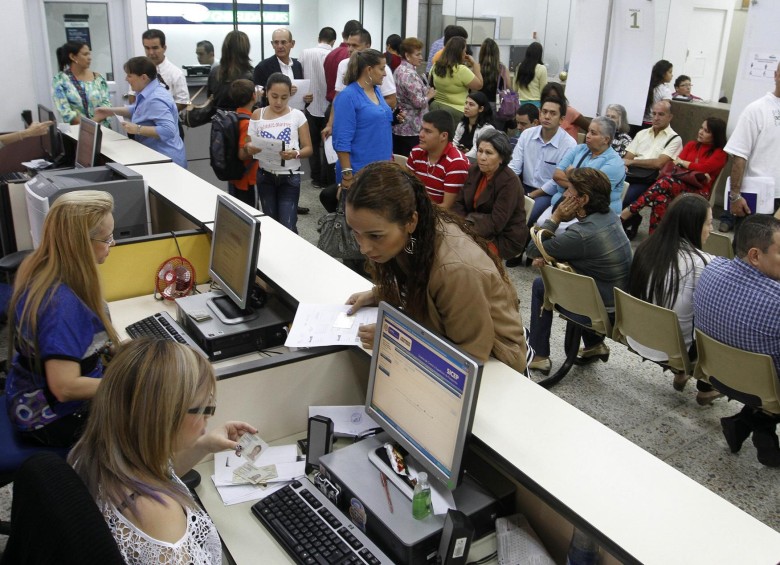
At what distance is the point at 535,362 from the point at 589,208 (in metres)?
0.93

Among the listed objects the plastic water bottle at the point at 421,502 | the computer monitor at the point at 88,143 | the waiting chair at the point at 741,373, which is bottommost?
the waiting chair at the point at 741,373

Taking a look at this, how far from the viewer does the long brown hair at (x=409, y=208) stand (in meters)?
2.02

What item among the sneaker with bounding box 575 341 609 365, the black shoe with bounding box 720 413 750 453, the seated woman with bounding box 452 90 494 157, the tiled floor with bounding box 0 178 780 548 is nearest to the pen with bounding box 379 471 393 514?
the tiled floor with bounding box 0 178 780 548

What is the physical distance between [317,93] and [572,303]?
16.1ft

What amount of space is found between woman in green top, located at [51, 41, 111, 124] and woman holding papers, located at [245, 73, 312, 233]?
1.62 meters

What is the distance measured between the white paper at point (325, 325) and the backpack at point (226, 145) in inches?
114

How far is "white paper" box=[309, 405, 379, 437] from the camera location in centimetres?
218

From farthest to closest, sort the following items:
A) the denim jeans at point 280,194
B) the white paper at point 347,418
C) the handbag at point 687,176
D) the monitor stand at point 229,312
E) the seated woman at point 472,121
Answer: the seated woman at point 472,121, the handbag at point 687,176, the denim jeans at point 280,194, the monitor stand at point 229,312, the white paper at point 347,418

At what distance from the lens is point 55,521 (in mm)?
1223

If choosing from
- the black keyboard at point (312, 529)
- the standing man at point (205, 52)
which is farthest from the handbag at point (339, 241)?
the standing man at point (205, 52)

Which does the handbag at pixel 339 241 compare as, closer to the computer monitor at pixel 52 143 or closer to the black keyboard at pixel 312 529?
the computer monitor at pixel 52 143

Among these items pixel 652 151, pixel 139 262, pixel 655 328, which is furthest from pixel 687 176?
pixel 139 262

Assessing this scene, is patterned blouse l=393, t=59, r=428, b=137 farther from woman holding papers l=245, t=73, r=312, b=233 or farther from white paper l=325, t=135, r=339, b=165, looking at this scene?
woman holding papers l=245, t=73, r=312, b=233

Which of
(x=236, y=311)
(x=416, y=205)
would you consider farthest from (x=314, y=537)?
(x=236, y=311)
